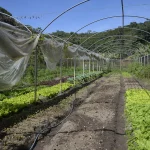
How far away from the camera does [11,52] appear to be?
6.16 metres

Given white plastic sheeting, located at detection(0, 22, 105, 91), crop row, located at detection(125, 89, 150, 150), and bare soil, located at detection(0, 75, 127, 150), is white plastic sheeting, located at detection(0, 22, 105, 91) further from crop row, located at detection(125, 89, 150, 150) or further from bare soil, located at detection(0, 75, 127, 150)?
→ crop row, located at detection(125, 89, 150, 150)

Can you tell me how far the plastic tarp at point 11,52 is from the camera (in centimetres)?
587

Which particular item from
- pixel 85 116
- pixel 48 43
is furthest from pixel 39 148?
pixel 48 43

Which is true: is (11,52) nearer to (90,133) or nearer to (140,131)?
(90,133)

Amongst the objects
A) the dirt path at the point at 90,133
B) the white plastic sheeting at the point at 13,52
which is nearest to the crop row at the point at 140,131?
the dirt path at the point at 90,133

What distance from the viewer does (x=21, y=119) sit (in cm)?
701

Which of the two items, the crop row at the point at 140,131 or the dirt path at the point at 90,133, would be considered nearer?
the crop row at the point at 140,131

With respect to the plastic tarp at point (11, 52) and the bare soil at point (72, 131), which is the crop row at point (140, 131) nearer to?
the bare soil at point (72, 131)

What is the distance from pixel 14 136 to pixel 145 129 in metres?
2.62

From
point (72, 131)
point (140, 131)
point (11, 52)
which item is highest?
point (11, 52)

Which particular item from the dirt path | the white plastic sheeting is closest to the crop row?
the dirt path

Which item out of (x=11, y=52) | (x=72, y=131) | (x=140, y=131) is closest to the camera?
(x=140, y=131)

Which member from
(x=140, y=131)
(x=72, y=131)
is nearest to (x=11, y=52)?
(x=72, y=131)

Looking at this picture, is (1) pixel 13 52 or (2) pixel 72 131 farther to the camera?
(1) pixel 13 52
